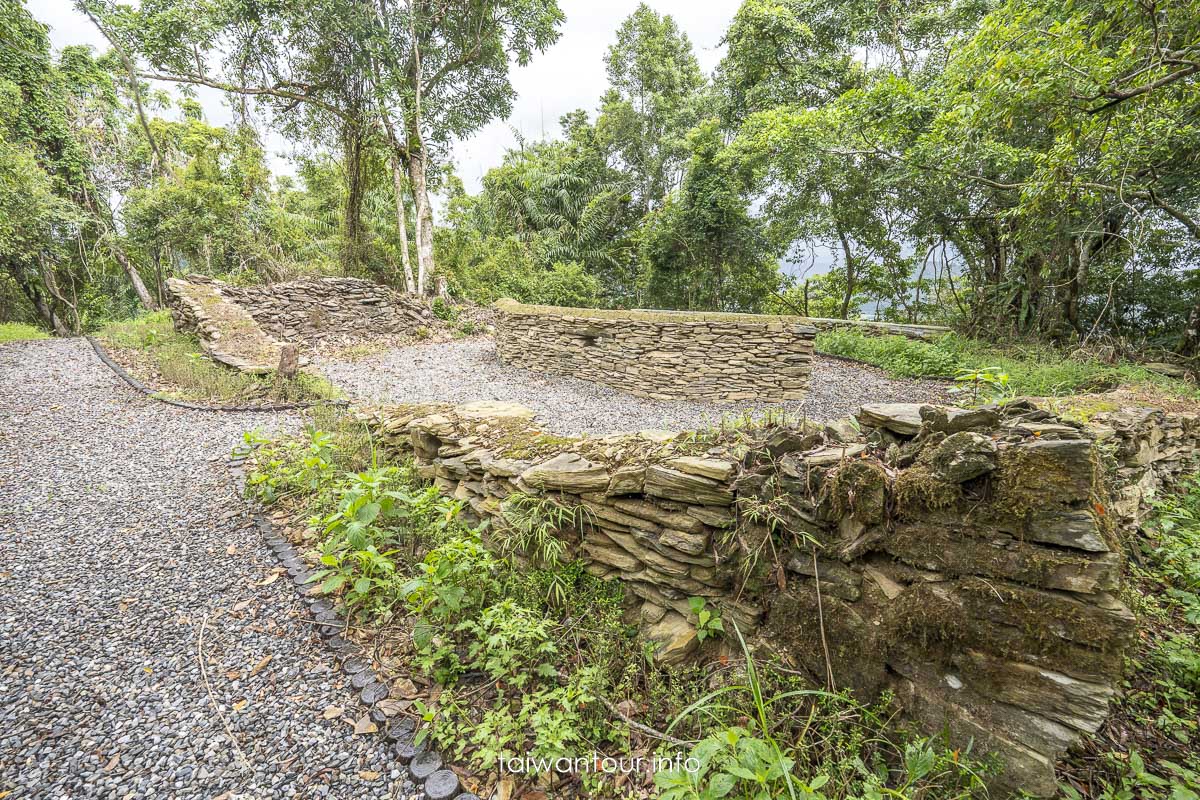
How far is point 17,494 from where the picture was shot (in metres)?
3.41

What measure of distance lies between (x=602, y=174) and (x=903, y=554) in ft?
55.4

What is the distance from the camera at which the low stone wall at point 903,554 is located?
138 cm

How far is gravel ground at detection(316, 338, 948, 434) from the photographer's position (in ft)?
18.6

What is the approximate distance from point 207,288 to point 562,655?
1154cm

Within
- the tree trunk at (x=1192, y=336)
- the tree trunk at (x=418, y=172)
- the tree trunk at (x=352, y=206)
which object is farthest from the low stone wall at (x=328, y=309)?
the tree trunk at (x=1192, y=336)

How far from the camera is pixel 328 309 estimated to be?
10305mm

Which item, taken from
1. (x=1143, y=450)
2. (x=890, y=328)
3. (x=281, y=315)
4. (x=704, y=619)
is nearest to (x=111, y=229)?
(x=281, y=315)

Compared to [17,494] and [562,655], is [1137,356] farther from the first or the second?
[17,494]

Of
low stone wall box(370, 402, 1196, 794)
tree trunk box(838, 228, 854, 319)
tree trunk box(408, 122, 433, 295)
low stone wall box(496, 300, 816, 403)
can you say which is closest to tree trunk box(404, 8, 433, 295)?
tree trunk box(408, 122, 433, 295)

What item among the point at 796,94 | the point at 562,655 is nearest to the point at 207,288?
the point at 562,655

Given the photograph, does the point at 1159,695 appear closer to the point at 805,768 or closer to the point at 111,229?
the point at 805,768

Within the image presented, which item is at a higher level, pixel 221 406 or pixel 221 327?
pixel 221 327

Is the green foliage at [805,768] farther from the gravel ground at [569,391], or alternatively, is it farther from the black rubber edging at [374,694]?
the gravel ground at [569,391]

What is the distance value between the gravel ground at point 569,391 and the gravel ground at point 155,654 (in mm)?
2629
